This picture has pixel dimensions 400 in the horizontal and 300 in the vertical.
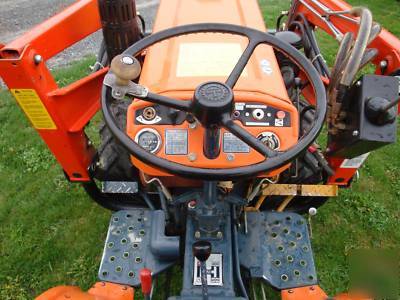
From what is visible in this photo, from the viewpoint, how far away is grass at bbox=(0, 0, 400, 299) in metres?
2.46

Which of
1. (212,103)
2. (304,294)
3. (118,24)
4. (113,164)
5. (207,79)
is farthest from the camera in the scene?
(113,164)

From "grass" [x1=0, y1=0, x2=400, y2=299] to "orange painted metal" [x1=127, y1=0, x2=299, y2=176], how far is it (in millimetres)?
1243

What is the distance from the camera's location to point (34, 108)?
176 cm

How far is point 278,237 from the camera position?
1.90m

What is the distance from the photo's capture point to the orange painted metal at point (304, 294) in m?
1.71

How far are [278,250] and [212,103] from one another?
0.94 meters

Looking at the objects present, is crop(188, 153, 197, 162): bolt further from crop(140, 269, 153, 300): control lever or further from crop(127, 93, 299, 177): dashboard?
crop(140, 269, 153, 300): control lever

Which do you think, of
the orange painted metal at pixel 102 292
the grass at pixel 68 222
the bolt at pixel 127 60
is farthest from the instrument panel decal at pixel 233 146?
the grass at pixel 68 222

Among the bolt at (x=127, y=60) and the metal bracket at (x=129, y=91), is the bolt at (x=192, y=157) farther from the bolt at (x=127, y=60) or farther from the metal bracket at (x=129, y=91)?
the bolt at (x=127, y=60)

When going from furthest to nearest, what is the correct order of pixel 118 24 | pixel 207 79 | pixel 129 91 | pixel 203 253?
pixel 118 24 < pixel 207 79 < pixel 203 253 < pixel 129 91

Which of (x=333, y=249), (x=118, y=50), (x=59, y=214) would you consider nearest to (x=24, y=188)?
(x=59, y=214)

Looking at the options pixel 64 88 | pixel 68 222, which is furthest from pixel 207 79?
pixel 68 222

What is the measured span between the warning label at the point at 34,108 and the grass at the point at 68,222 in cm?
101

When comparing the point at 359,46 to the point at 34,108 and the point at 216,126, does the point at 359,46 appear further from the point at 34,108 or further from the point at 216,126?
the point at 34,108
